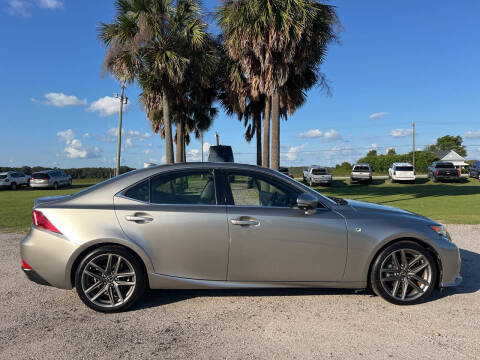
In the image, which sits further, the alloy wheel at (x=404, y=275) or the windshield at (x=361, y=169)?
the windshield at (x=361, y=169)

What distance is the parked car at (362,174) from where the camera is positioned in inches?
1243

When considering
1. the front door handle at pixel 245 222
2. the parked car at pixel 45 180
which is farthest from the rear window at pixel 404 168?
the front door handle at pixel 245 222

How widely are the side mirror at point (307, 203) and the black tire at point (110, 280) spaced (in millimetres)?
1771

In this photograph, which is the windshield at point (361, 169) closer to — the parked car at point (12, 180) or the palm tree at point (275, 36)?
the palm tree at point (275, 36)

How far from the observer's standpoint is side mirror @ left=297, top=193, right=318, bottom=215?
3.54 meters

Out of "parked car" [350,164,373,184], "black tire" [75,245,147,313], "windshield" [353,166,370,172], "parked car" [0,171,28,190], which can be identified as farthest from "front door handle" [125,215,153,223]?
"parked car" [0,171,28,190]

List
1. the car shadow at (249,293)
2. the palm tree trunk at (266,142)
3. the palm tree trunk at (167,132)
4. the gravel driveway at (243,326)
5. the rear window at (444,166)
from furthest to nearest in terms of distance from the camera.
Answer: the rear window at (444,166) < the palm tree trunk at (266,142) < the palm tree trunk at (167,132) < the car shadow at (249,293) < the gravel driveway at (243,326)

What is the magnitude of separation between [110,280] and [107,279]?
0.11 ft

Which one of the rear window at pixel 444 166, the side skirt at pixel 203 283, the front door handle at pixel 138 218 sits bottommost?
the side skirt at pixel 203 283

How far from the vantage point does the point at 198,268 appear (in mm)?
3582

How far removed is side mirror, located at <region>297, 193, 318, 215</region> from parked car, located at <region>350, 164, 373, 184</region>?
2984cm

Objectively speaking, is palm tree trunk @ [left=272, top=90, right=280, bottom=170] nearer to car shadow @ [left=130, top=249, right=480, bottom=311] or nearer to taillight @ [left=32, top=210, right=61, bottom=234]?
car shadow @ [left=130, top=249, right=480, bottom=311]

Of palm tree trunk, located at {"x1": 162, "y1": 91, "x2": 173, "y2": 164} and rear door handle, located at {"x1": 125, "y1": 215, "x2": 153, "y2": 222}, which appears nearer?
rear door handle, located at {"x1": 125, "y1": 215, "x2": 153, "y2": 222}

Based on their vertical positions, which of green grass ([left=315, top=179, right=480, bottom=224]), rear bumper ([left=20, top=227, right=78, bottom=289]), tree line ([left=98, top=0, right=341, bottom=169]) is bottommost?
green grass ([left=315, top=179, right=480, bottom=224])
